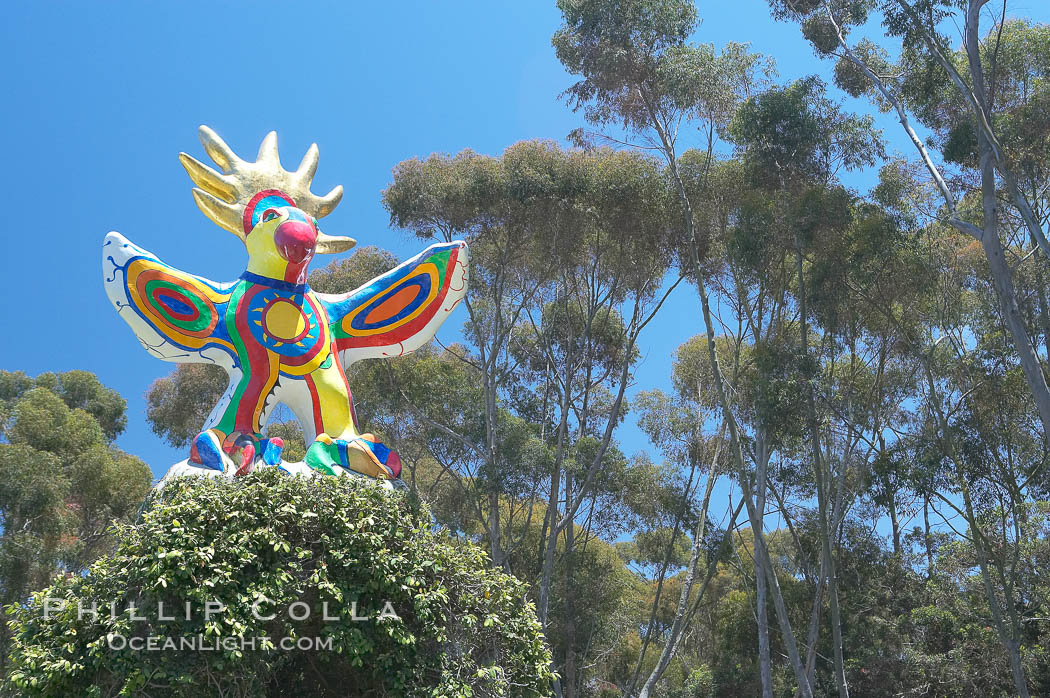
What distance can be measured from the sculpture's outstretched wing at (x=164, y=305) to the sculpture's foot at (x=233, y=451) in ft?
3.03

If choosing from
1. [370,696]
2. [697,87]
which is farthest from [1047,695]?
[370,696]

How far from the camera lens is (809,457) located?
1881 cm

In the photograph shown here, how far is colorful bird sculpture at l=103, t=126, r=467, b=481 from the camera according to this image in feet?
34.2

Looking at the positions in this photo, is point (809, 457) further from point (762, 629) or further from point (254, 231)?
point (254, 231)

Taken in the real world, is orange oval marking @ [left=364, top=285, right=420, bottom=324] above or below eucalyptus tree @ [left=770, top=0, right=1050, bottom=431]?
below

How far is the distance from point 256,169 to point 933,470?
33.9 feet

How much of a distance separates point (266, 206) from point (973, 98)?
850 cm

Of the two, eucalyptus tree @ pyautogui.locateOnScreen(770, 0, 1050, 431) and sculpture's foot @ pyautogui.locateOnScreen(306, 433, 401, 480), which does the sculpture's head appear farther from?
eucalyptus tree @ pyautogui.locateOnScreen(770, 0, 1050, 431)

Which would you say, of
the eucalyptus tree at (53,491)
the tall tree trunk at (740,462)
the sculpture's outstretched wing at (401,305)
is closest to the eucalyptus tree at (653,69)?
the tall tree trunk at (740,462)

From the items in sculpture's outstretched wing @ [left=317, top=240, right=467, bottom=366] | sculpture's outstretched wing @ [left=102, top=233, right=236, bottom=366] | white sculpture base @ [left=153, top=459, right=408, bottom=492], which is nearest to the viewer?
white sculpture base @ [left=153, top=459, right=408, bottom=492]

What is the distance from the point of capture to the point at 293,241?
35.9 feet

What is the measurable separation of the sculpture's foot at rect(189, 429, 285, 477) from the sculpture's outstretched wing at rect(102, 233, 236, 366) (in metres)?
0.92

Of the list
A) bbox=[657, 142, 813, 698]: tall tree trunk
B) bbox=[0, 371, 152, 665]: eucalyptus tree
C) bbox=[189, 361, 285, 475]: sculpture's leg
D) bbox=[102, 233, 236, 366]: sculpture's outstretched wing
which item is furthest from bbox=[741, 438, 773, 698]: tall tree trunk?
bbox=[0, 371, 152, 665]: eucalyptus tree

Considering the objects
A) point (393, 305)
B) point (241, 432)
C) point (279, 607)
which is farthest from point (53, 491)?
point (279, 607)
